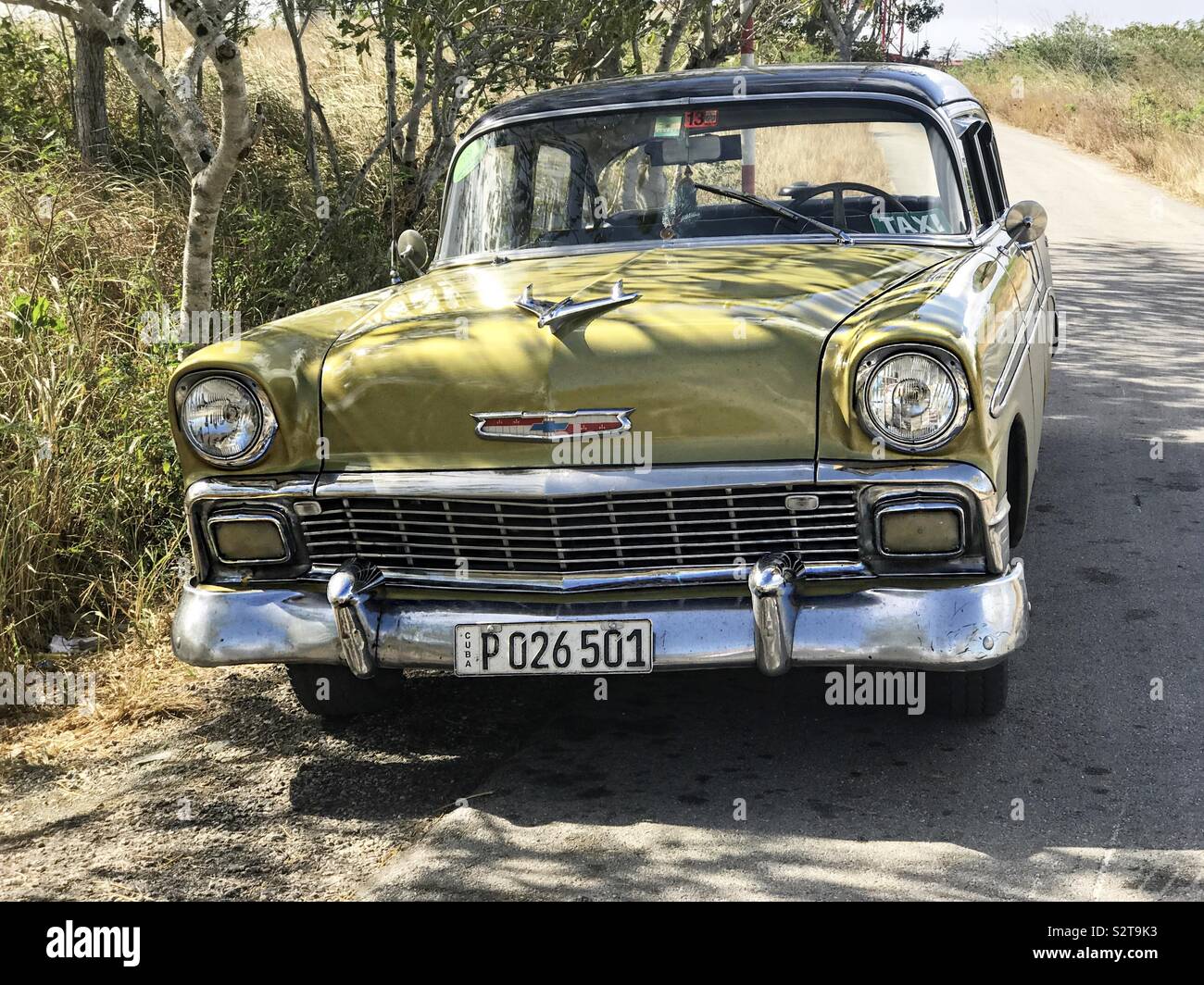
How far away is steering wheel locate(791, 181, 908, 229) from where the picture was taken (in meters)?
4.48

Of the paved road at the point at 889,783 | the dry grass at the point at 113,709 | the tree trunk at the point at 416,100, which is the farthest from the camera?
the tree trunk at the point at 416,100

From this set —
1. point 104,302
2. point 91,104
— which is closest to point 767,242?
point 104,302

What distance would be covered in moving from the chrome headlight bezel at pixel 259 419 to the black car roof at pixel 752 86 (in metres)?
1.79

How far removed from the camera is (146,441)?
5527mm

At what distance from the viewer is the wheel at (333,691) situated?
13.1ft

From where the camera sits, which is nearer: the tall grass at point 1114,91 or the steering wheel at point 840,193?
the steering wheel at point 840,193

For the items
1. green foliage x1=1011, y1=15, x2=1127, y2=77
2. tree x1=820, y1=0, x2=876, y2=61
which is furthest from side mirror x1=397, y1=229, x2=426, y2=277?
green foliage x1=1011, y1=15, x2=1127, y2=77

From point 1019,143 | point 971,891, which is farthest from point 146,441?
point 1019,143

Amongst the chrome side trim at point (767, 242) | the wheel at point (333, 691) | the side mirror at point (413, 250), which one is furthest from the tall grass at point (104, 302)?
the chrome side trim at point (767, 242)

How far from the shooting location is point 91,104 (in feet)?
27.9

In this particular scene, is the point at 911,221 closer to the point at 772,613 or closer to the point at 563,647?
the point at 772,613

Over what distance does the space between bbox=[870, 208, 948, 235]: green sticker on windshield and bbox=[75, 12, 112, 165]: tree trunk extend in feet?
18.6

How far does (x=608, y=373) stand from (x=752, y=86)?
5.80 feet

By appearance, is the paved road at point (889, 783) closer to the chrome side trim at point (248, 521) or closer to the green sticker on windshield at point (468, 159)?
the chrome side trim at point (248, 521)
